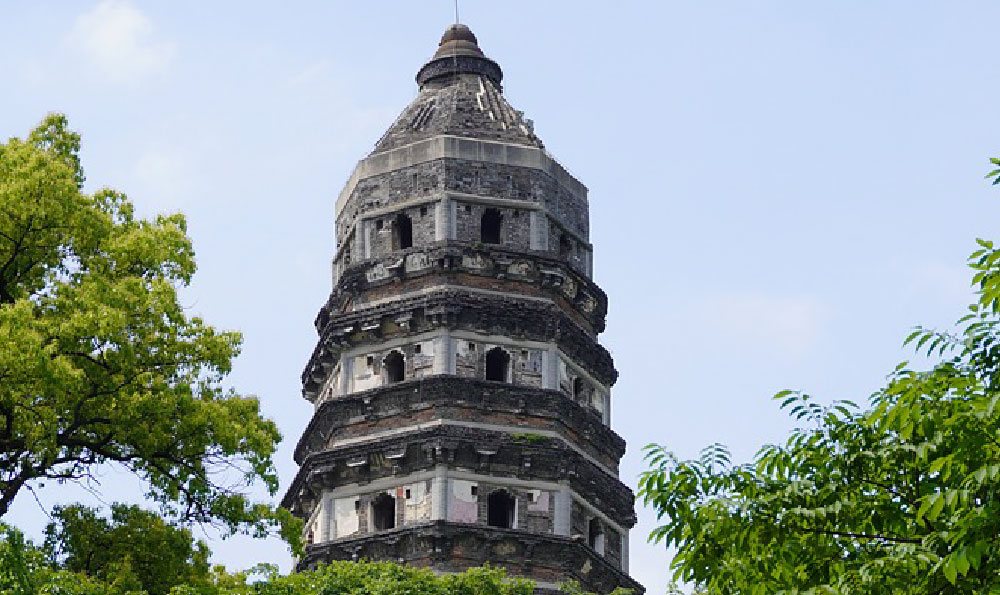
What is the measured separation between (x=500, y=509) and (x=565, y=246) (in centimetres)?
718

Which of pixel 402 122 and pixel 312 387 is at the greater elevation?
pixel 402 122

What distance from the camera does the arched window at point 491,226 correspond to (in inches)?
1759

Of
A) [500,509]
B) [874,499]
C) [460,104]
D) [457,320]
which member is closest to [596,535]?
[500,509]

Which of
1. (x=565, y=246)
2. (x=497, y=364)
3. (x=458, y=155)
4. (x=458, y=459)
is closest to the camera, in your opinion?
(x=458, y=459)

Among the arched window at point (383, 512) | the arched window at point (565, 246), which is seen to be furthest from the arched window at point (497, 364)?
the arched window at point (383, 512)

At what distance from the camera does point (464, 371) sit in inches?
1673

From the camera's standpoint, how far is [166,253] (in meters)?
24.8

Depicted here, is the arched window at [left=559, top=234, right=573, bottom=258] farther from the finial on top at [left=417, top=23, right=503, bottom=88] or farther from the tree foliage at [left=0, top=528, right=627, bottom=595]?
the tree foliage at [left=0, top=528, right=627, bottom=595]

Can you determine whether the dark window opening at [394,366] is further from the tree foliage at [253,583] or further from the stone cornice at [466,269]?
the tree foliage at [253,583]

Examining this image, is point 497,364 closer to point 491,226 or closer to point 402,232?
point 491,226

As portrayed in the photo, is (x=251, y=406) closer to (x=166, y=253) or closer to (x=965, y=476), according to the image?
(x=166, y=253)

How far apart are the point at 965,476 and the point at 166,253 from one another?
11850mm

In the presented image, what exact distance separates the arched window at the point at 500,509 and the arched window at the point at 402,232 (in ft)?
22.1

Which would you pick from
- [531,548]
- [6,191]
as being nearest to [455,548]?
[531,548]
